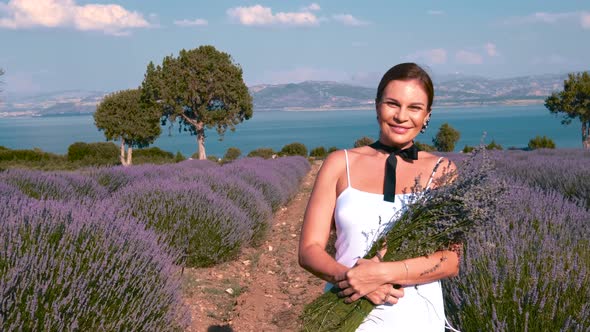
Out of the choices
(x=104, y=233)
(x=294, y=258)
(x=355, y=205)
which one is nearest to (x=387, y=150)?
(x=355, y=205)

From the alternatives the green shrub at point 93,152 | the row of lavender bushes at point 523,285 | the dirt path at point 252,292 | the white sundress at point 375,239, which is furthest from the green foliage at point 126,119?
the white sundress at point 375,239

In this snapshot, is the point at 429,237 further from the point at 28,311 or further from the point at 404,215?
the point at 28,311

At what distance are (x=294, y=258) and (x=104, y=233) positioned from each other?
477cm

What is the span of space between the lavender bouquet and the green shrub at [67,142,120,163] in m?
40.1

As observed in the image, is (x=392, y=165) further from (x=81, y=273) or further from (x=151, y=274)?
(x=151, y=274)

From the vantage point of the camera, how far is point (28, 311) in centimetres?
287

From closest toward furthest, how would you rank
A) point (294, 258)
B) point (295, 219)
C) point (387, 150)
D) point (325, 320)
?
1. point (325, 320)
2. point (387, 150)
3. point (294, 258)
4. point (295, 219)

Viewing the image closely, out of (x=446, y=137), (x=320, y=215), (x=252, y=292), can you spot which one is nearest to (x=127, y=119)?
(x=446, y=137)

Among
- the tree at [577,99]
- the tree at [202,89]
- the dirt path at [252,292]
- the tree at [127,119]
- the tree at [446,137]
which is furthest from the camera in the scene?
the tree at [446,137]

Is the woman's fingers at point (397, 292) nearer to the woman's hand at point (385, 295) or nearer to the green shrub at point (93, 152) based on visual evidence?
the woman's hand at point (385, 295)

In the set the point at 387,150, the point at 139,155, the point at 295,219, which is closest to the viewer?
the point at 387,150

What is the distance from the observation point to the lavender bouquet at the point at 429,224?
5.92 feet

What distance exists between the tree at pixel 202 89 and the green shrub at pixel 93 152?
8.15 metres

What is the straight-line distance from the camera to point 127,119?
40.0 m
